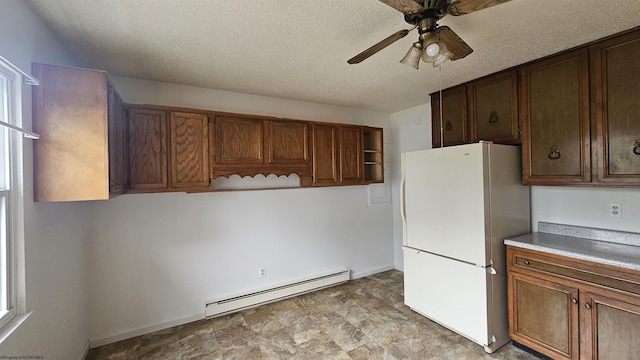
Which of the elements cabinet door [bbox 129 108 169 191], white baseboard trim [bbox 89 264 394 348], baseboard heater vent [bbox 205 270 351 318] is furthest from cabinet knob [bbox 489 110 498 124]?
white baseboard trim [bbox 89 264 394 348]

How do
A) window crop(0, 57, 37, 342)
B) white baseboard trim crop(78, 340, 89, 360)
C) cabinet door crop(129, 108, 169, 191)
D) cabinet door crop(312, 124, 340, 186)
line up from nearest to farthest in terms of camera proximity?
window crop(0, 57, 37, 342) < white baseboard trim crop(78, 340, 89, 360) < cabinet door crop(129, 108, 169, 191) < cabinet door crop(312, 124, 340, 186)

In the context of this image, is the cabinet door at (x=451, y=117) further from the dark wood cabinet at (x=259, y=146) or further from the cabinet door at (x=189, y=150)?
the cabinet door at (x=189, y=150)

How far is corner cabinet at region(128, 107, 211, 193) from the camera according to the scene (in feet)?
7.45

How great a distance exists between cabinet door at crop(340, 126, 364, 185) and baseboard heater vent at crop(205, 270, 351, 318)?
4.17ft

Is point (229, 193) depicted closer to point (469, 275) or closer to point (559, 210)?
point (469, 275)

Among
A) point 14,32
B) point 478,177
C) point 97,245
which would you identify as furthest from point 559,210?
point 97,245

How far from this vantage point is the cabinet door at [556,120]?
78.5 inches

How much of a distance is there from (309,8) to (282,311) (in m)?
2.79

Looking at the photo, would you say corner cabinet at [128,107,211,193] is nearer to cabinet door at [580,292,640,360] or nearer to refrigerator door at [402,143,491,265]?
refrigerator door at [402,143,491,265]

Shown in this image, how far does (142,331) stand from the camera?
2482 mm

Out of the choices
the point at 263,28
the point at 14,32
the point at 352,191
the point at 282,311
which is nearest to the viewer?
the point at 14,32

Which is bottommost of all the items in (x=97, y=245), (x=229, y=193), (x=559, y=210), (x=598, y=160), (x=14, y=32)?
(x=97, y=245)

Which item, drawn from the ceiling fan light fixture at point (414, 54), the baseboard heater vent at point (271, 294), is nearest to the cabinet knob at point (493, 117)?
the ceiling fan light fixture at point (414, 54)

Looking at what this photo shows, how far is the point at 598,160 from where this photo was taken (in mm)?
1930
